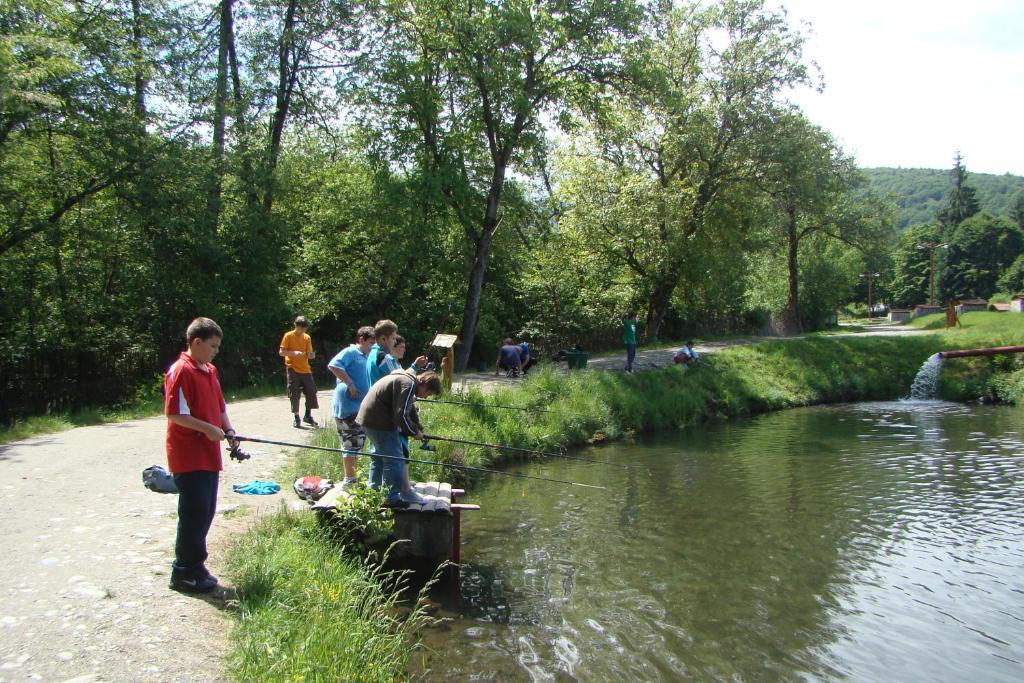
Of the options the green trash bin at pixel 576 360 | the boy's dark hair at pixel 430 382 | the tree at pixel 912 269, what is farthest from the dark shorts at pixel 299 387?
the tree at pixel 912 269

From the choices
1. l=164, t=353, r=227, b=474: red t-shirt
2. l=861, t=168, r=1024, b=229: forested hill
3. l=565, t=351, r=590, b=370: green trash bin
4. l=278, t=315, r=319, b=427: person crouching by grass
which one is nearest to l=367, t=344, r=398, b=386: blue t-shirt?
l=164, t=353, r=227, b=474: red t-shirt

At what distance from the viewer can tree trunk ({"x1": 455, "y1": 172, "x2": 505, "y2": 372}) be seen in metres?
20.7

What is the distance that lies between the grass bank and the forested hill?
144532 mm

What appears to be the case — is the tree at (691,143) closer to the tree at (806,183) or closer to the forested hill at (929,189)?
the tree at (806,183)

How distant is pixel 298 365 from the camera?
12078 millimetres

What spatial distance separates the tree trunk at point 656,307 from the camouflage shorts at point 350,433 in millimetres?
22673

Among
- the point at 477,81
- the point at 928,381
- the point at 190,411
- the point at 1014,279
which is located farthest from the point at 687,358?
the point at 1014,279

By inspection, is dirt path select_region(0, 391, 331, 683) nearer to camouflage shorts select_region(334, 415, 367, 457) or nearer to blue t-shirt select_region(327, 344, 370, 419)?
camouflage shorts select_region(334, 415, 367, 457)

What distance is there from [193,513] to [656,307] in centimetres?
2713

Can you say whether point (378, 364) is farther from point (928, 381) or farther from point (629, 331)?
point (928, 381)

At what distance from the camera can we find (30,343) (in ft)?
51.5

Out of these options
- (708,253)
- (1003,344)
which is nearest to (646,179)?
(708,253)

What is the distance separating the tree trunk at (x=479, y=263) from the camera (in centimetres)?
2073

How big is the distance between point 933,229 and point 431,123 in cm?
9686
